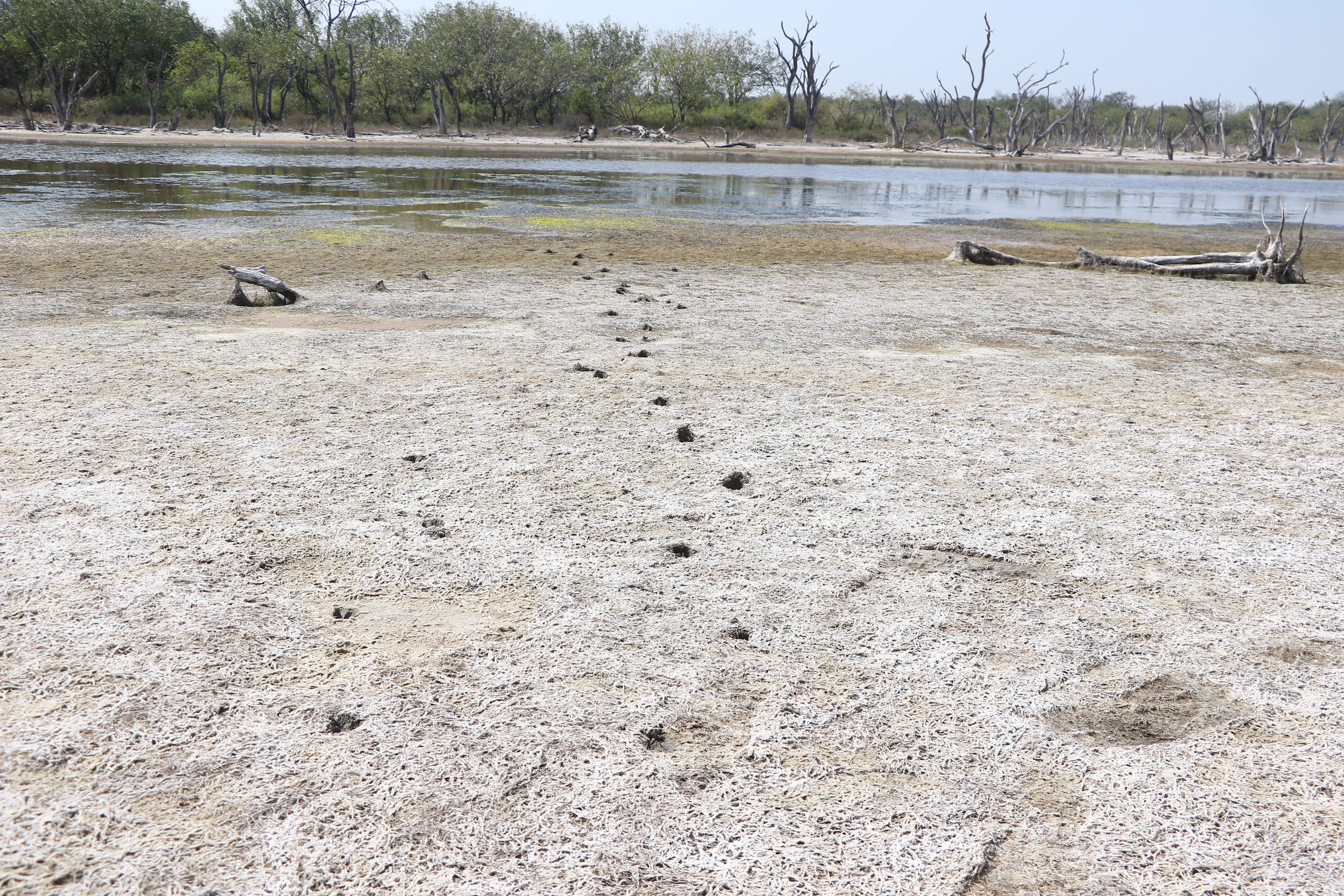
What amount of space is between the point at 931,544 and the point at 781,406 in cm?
188

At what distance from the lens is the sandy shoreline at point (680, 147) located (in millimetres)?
46469

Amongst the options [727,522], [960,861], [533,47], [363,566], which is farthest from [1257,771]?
[533,47]

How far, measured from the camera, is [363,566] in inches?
130

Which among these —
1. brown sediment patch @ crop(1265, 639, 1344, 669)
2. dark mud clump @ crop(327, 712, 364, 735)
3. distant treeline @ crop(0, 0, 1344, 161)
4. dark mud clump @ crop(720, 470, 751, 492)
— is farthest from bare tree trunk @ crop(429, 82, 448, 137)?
brown sediment patch @ crop(1265, 639, 1344, 669)

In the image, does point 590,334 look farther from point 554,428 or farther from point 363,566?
point 363,566

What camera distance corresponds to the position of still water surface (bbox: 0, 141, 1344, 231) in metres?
16.1

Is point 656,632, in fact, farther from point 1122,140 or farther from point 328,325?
point 1122,140

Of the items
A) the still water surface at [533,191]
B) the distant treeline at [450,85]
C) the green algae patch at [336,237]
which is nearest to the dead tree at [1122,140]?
the distant treeline at [450,85]

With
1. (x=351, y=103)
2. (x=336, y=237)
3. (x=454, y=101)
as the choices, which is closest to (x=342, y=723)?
(x=336, y=237)

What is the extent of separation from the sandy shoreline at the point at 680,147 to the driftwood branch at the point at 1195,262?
40.2 meters

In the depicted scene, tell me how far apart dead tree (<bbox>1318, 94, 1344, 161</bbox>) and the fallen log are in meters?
70.9

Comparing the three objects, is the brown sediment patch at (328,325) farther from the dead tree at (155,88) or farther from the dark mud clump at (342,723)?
the dead tree at (155,88)

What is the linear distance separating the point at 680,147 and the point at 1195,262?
172ft

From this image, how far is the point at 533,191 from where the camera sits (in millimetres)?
22656
